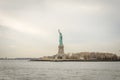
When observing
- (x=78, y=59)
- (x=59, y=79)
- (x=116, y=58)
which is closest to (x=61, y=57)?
(x=78, y=59)

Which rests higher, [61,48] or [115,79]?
[61,48]

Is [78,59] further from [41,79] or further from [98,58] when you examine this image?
[41,79]

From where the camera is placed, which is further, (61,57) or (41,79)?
(61,57)

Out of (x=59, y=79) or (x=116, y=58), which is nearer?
(x=59, y=79)

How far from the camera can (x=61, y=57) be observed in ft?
490

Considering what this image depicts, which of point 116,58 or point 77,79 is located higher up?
point 116,58

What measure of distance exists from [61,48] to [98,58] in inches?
2038

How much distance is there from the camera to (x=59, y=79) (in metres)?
40.5

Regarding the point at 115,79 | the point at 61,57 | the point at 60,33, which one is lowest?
the point at 115,79

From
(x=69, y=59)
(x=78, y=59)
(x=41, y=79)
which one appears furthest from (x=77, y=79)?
(x=78, y=59)

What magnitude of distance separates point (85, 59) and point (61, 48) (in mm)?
47605

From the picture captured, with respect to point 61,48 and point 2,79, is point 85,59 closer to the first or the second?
point 61,48

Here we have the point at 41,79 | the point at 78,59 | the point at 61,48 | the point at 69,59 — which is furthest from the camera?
the point at 78,59

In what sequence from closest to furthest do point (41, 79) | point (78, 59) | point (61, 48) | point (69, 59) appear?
point (41, 79), point (61, 48), point (69, 59), point (78, 59)
